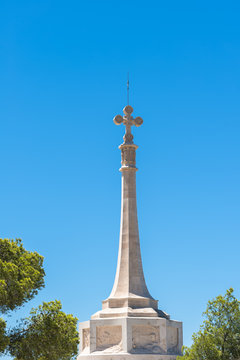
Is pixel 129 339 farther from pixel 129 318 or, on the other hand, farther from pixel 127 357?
pixel 129 318

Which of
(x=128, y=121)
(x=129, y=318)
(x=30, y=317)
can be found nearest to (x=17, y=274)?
(x=30, y=317)

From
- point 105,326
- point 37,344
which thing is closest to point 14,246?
point 37,344

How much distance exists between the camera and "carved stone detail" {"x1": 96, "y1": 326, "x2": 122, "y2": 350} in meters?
31.8

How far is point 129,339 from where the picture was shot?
3131cm

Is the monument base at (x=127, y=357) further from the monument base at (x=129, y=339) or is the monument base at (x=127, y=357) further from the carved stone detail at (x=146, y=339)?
the carved stone detail at (x=146, y=339)

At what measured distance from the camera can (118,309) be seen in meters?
32.7

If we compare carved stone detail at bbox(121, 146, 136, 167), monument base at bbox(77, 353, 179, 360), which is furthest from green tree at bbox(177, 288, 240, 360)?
carved stone detail at bbox(121, 146, 136, 167)

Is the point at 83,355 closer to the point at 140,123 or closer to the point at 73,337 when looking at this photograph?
the point at 73,337

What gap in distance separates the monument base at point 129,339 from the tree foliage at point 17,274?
524cm

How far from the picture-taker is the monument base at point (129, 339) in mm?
31328

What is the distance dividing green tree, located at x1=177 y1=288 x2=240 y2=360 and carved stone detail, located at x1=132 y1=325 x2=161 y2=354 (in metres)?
4.36

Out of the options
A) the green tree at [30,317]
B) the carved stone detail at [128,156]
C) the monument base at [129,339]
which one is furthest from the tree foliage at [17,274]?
the carved stone detail at [128,156]

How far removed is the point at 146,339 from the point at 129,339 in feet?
3.17

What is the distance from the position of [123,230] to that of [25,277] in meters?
9.38
